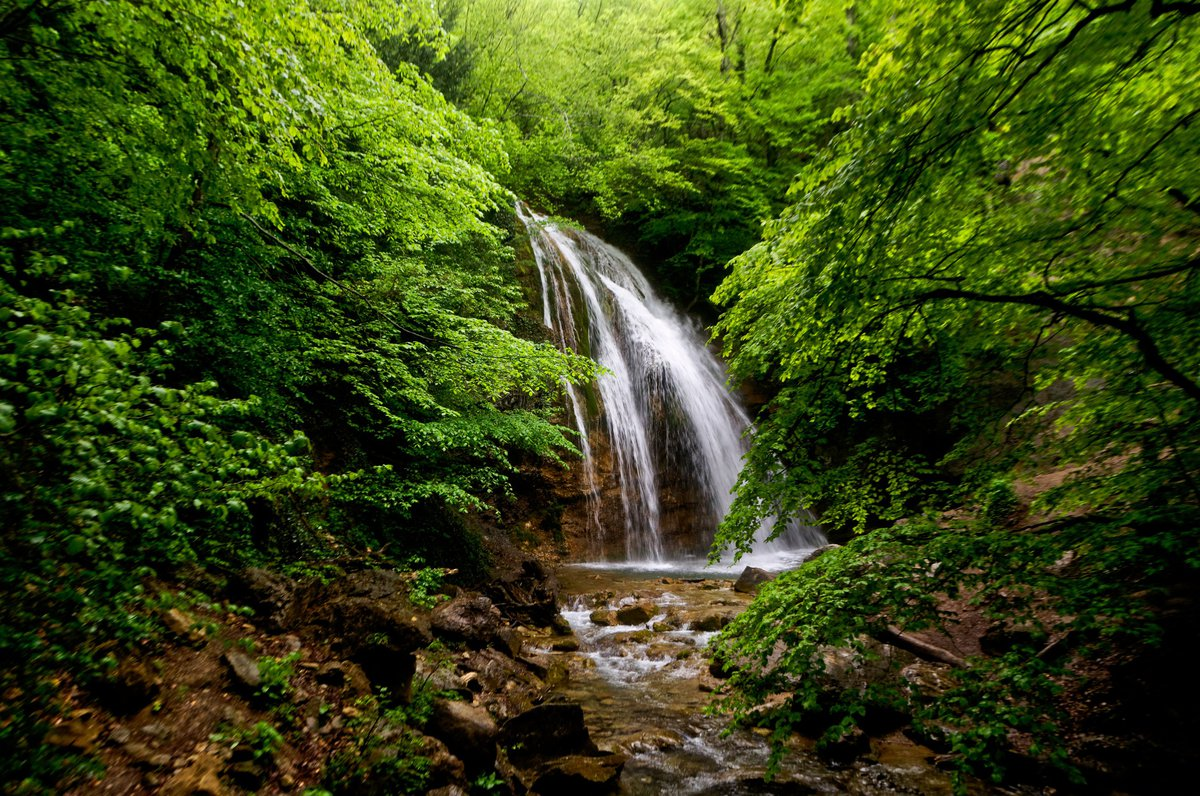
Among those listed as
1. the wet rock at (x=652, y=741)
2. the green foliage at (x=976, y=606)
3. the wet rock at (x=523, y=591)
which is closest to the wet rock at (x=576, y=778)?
the wet rock at (x=652, y=741)

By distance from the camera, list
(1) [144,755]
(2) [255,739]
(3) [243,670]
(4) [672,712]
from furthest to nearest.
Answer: (4) [672,712]
(3) [243,670]
(2) [255,739]
(1) [144,755]

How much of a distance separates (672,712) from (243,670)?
151 inches

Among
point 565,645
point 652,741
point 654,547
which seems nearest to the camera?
point 652,741

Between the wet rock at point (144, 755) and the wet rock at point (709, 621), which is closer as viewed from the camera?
the wet rock at point (144, 755)

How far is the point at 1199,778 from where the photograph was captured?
308 centimetres

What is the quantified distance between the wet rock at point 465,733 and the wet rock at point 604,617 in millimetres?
3964

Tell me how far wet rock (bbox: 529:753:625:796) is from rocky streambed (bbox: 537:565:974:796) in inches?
8.6

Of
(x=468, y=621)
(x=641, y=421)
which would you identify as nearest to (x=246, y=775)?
(x=468, y=621)

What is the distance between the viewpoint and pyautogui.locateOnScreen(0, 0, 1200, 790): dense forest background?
6.88ft

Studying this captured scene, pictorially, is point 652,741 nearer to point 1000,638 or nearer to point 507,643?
point 507,643

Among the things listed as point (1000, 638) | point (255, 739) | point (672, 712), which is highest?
point (255, 739)

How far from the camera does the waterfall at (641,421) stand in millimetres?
12617

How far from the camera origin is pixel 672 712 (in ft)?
16.2

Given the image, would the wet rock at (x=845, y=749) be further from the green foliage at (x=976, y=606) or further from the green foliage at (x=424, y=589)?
the green foliage at (x=424, y=589)
